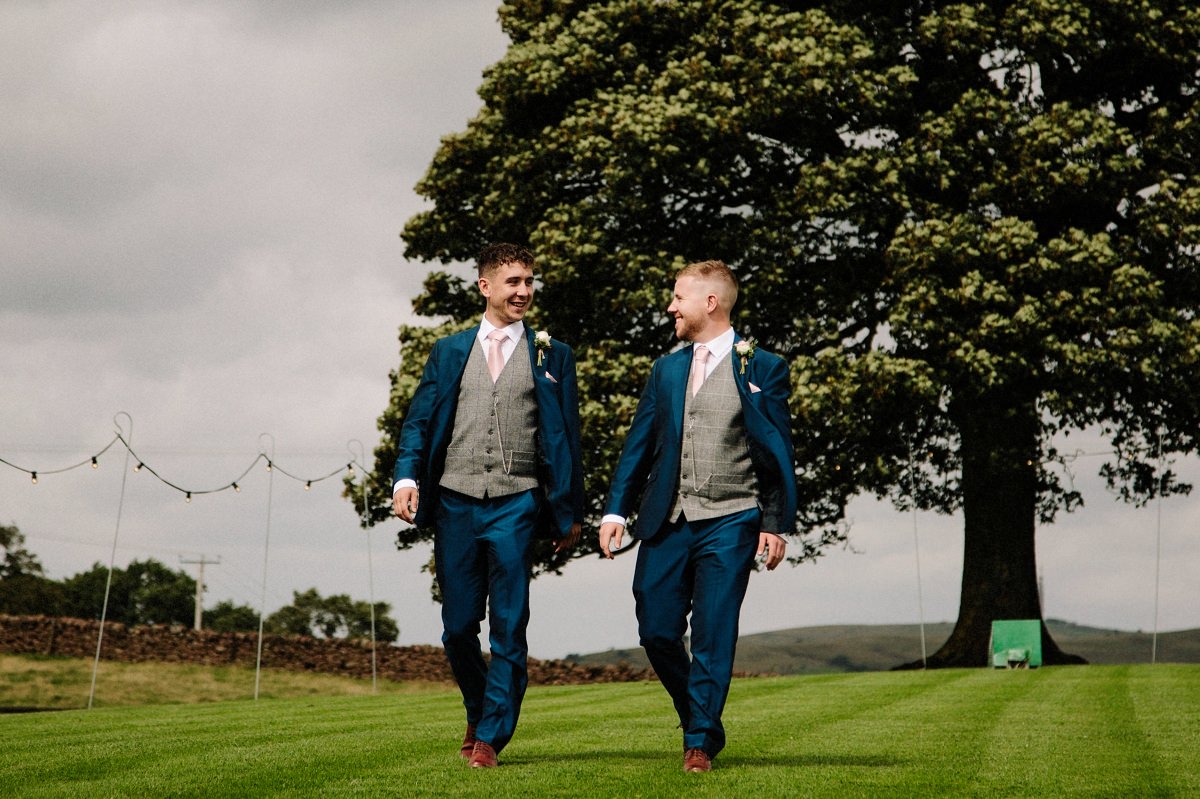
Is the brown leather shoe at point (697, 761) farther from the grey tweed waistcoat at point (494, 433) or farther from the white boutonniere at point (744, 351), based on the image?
the white boutonniere at point (744, 351)

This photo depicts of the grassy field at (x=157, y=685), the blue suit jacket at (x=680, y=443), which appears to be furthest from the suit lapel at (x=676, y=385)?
the grassy field at (x=157, y=685)

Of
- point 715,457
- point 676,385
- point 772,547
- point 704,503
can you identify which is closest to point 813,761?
point 772,547

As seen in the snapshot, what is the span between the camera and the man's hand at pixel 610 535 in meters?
6.07

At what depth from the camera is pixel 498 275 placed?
6.43 meters

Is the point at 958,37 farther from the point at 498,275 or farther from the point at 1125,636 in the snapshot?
the point at 1125,636

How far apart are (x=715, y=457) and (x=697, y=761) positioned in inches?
54.9

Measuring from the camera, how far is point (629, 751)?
6.84m

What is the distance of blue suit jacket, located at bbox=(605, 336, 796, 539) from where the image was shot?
602 cm

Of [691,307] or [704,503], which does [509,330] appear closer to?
[691,307]

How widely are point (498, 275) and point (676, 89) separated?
13.8 metres

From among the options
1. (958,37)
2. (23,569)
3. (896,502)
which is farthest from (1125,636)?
(23,569)

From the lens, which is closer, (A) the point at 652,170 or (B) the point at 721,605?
(B) the point at 721,605

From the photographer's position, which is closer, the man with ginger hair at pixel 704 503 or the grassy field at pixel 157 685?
the man with ginger hair at pixel 704 503

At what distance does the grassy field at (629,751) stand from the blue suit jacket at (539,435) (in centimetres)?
123
